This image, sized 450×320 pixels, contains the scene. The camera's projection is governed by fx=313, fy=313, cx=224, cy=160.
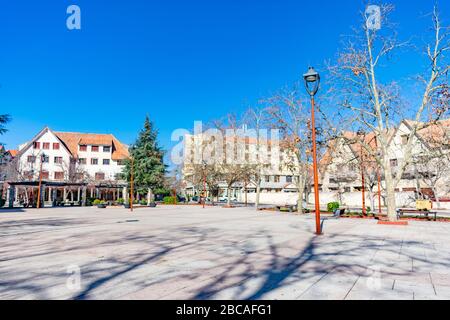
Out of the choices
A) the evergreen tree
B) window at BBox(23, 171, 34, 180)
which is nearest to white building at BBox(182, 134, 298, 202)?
the evergreen tree

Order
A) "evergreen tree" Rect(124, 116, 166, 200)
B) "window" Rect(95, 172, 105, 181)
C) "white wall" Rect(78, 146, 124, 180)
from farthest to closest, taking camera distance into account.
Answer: "window" Rect(95, 172, 105, 181) → "white wall" Rect(78, 146, 124, 180) → "evergreen tree" Rect(124, 116, 166, 200)

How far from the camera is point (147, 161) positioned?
49.2m

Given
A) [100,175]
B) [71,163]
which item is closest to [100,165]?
[100,175]

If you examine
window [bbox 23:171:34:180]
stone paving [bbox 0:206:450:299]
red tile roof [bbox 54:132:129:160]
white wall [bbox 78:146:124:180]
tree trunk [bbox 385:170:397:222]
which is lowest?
stone paving [bbox 0:206:450:299]

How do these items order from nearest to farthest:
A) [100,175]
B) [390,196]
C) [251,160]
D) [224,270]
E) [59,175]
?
[224,270] → [390,196] → [251,160] → [59,175] → [100,175]

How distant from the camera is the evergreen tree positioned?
1919 inches

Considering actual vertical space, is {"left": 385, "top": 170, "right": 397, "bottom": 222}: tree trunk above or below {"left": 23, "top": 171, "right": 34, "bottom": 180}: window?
below

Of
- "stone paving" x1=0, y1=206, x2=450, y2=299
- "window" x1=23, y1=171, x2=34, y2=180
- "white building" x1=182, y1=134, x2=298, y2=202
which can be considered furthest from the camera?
"window" x1=23, y1=171, x2=34, y2=180

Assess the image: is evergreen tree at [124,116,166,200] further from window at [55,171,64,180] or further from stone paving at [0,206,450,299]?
stone paving at [0,206,450,299]

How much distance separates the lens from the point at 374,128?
16.2 meters

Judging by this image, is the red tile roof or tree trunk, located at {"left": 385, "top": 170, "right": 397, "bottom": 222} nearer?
tree trunk, located at {"left": 385, "top": 170, "right": 397, "bottom": 222}

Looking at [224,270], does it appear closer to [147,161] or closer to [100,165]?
[147,161]

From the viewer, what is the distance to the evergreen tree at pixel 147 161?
1919 inches

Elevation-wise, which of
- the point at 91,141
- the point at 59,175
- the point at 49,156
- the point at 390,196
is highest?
the point at 91,141
